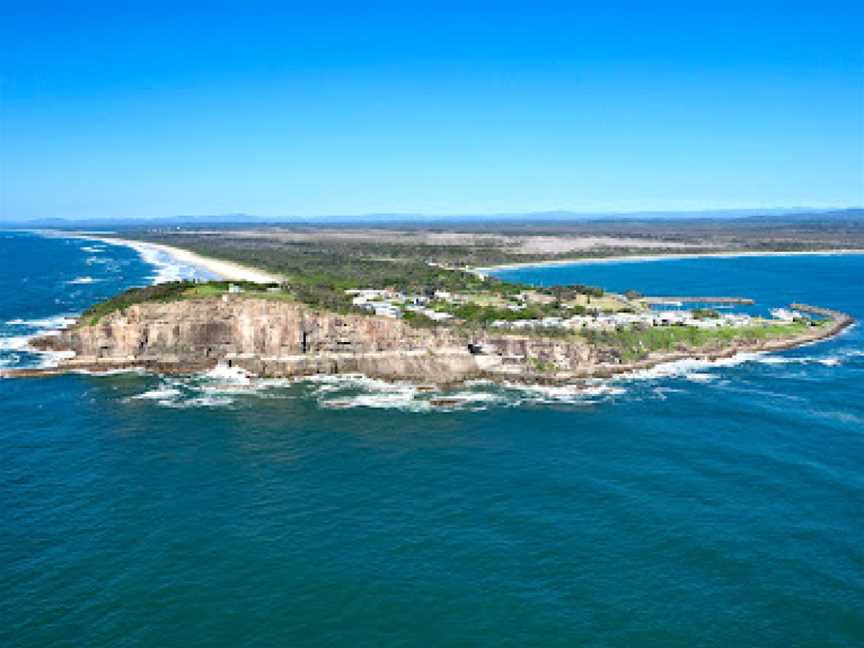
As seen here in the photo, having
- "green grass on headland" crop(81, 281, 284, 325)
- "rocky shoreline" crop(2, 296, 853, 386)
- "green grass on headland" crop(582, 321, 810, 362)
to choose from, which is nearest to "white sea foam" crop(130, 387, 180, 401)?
"rocky shoreline" crop(2, 296, 853, 386)

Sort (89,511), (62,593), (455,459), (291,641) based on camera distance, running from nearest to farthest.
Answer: (291,641) < (62,593) < (89,511) < (455,459)

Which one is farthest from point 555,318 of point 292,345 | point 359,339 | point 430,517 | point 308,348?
point 430,517

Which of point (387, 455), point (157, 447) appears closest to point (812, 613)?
point (387, 455)

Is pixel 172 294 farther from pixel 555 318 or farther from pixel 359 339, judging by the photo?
pixel 555 318

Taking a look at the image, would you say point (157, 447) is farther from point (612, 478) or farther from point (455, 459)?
point (612, 478)

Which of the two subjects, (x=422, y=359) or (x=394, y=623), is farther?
(x=422, y=359)

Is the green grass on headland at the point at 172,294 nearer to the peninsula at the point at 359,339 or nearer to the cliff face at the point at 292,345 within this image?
the peninsula at the point at 359,339
